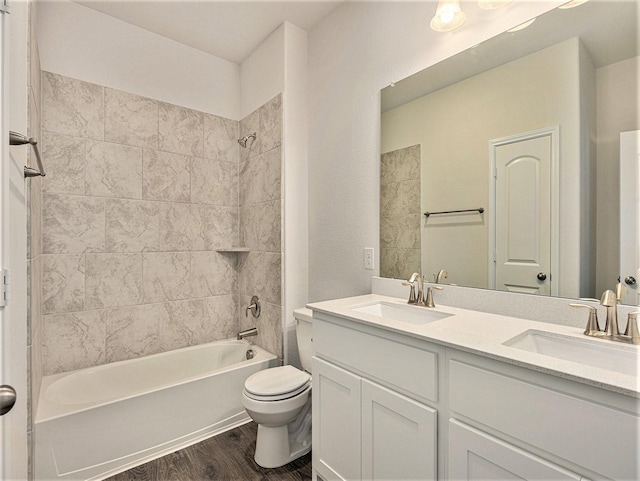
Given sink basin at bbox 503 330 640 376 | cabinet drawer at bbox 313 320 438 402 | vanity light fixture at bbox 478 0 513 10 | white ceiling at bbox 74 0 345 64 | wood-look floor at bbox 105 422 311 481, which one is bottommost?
wood-look floor at bbox 105 422 311 481

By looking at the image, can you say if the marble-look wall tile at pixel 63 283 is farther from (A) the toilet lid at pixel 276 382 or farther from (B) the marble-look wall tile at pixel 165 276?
(A) the toilet lid at pixel 276 382

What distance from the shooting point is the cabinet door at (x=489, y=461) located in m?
0.83

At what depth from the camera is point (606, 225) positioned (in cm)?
111

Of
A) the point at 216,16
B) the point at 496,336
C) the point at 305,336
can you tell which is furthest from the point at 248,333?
the point at 216,16

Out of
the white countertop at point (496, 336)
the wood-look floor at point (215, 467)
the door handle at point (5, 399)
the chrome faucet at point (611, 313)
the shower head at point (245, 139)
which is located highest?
the shower head at point (245, 139)

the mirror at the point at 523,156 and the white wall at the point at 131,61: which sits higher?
the white wall at the point at 131,61

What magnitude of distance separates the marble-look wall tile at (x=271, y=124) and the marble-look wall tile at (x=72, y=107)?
1102 mm

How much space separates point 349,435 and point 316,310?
0.53m

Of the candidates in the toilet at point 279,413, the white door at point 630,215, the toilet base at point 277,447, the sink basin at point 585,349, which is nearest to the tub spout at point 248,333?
the toilet at point 279,413

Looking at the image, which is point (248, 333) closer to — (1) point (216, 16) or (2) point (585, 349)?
(2) point (585, 349)

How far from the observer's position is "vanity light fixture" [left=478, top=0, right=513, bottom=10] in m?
1.37

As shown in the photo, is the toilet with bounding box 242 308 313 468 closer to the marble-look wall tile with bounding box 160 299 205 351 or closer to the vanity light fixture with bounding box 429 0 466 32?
the marble-look wall tile with bounding box 160 299 205 351

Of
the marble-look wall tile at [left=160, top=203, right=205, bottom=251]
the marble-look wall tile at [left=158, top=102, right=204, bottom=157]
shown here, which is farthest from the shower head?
the marble-look wall tile at [left=160, top=203, right=205, bottom=251]

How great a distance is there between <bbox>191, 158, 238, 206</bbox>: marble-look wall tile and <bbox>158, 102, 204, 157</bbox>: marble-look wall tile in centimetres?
12
